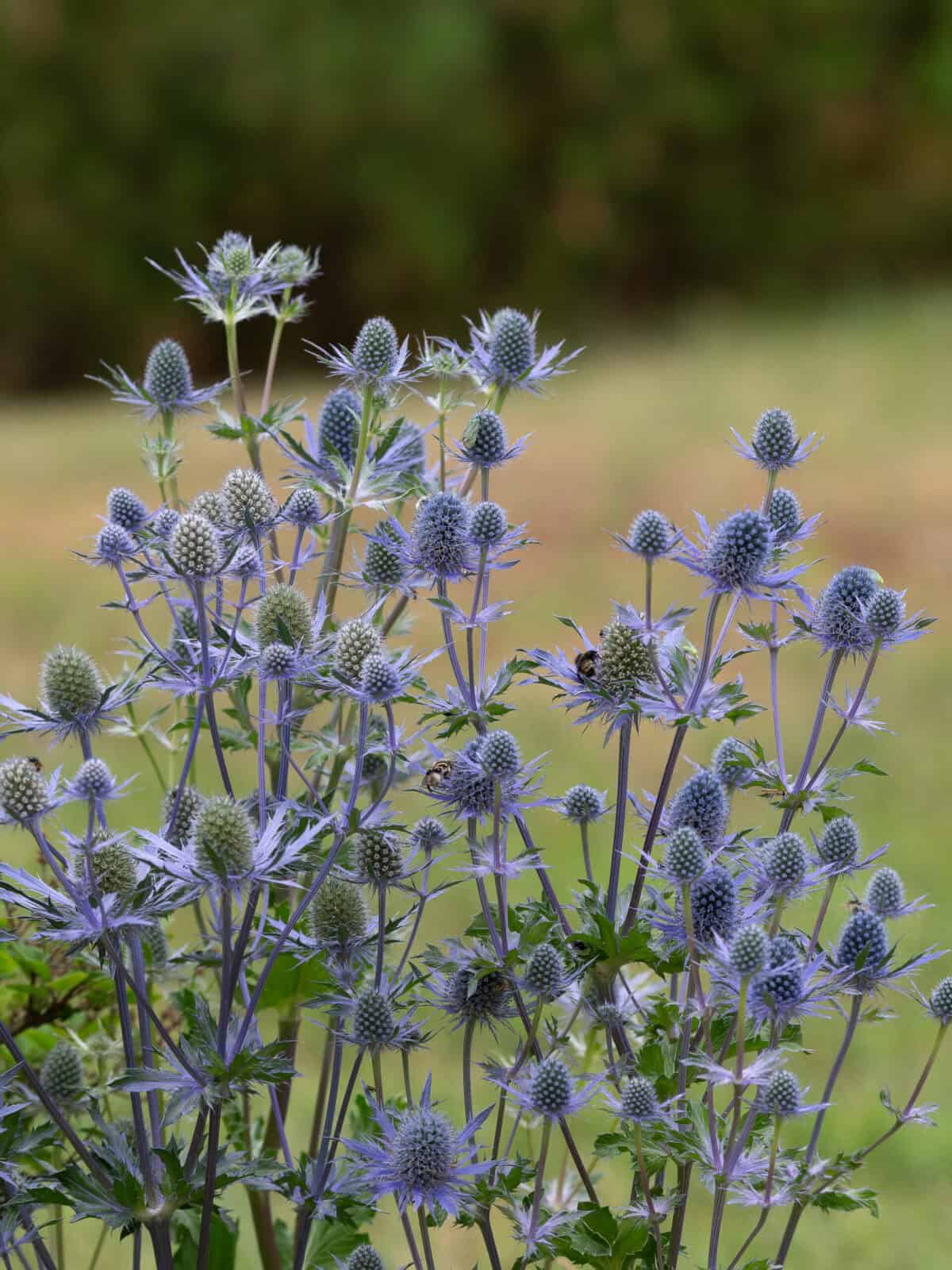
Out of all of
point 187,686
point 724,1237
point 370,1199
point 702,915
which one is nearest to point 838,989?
point 702,915

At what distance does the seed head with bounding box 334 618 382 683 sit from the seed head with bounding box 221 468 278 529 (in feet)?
0.46

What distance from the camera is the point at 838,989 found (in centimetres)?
126

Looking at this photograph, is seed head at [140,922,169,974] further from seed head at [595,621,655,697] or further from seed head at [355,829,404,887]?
seed head at [595,621,655,697]

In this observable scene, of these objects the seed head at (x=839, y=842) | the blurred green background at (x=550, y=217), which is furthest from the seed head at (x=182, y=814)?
the blurred green background at (x=550, y=217)

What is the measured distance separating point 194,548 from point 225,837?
10.0 inches

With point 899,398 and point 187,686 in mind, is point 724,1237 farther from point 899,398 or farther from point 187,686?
point 899,398

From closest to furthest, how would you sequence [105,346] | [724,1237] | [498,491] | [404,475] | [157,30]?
[404,475], [724,1237], [498,491], [157,30], [105,346]

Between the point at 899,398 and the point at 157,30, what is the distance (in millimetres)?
6490

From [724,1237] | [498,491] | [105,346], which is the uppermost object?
[105,346]

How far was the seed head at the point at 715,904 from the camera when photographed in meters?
1.31

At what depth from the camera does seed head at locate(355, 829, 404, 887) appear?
1.34 m

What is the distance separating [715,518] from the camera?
245 inches

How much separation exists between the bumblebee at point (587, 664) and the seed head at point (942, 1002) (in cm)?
45

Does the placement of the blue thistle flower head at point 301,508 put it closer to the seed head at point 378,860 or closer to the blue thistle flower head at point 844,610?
the seed head at point 378,860
